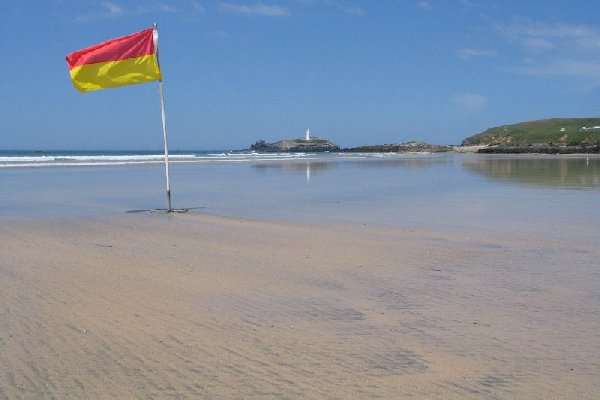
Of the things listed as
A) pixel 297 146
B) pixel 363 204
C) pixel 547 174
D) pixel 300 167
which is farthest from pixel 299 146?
pixel 363 204

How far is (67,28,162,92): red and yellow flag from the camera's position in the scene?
14430 mm

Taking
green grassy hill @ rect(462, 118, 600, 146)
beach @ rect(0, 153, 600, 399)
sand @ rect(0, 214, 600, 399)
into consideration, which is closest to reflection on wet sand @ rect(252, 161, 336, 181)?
beach @ rect(0, 153, 600, 399)

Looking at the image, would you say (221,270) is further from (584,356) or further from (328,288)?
(584,356)

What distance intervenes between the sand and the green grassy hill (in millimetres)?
83643

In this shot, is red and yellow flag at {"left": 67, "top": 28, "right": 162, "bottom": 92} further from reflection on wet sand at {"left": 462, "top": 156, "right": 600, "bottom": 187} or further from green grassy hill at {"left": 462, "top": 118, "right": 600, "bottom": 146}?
green grassy hill at {"left": 462, "top": 118, "right": 600, "bottom": 146}

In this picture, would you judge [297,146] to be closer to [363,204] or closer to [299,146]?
[299,146]

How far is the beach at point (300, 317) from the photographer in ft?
13.9

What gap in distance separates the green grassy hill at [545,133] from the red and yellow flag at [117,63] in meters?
80.2

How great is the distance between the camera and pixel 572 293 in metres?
6.52

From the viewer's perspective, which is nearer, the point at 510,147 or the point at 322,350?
the point at 322,350

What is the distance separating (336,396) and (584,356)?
215 centimetres

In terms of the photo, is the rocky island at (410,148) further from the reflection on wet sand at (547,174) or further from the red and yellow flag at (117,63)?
the red and yellow flag at (117,63)

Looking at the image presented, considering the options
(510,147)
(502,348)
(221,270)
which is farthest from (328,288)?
(510,147)

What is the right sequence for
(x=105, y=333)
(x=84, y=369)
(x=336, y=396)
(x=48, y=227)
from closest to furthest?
(x=336, y=396) < (x=84, y=369) < (x=105, y=333) < (x=48, y=227)
